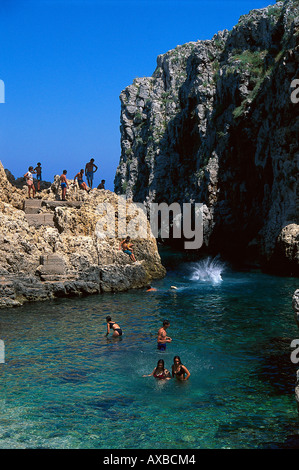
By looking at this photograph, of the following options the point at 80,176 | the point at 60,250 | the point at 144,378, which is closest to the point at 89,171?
the point at 80,176

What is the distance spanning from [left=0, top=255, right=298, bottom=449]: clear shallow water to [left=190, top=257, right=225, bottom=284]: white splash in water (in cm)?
1099

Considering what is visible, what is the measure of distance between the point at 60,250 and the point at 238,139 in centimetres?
3515

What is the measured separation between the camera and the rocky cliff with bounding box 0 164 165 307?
29998 millimetres

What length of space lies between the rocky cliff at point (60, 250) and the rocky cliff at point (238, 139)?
1603cm

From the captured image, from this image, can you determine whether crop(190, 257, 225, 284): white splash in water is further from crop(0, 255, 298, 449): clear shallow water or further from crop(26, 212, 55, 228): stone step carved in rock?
crop(26, 212, 55, 228): stone step carved in rock

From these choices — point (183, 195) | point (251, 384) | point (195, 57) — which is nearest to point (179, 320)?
point (251, 384)

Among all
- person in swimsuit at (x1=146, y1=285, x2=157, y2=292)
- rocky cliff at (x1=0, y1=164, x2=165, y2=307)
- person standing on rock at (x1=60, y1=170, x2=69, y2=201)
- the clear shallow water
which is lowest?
the clear shallow water

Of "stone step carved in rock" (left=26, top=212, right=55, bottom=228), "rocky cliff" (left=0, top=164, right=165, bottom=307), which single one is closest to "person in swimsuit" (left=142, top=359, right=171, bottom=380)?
"rocky cliff" (left=0, top=164, right=165, bottom=307)

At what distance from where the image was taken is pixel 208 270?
4722cm

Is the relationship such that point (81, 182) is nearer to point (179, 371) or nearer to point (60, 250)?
point (60, 250)

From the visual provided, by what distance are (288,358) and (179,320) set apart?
778 cm

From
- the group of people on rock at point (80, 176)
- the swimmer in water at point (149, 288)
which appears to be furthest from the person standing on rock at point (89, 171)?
the swimmer in water at point (149, 288)

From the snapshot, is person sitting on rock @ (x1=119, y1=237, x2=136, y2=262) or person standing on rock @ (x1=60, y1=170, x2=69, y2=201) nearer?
person sitting on rock @ (x1=119, y1=237, x2=136, y2=262)

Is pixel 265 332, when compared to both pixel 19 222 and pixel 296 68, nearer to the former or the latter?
pixel 19 222
